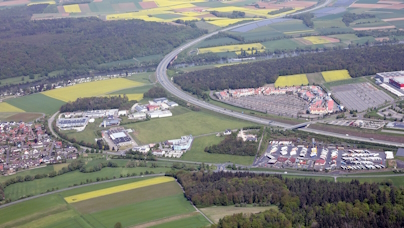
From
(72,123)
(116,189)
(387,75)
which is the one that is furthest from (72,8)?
(116,189)

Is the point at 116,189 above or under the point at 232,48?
above

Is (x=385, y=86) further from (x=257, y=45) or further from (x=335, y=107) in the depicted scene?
(x=257, y=45)

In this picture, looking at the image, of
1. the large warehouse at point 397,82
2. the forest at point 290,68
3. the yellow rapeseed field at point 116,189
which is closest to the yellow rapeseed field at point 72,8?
the forest at point 290,68

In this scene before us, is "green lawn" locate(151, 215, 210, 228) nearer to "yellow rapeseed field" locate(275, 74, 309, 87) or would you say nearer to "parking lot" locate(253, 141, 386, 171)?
"parking lot" locate(253, 141, 386, 171)

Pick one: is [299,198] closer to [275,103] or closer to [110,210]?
[110,210]

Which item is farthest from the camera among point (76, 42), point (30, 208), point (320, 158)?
point (76, 42)

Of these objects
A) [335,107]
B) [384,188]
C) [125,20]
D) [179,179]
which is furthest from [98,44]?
[384,188]
